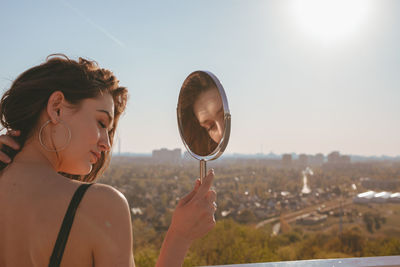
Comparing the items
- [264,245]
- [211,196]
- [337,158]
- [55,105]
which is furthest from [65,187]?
[337,158]

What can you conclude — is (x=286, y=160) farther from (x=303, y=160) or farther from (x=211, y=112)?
(x=211, y=112)

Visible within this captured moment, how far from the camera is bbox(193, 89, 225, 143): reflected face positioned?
2.62 feet

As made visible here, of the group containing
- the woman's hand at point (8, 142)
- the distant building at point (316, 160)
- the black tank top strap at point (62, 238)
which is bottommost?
the black tank top strap at point (62, 238)

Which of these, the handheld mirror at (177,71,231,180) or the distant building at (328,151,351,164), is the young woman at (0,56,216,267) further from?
the distant building at (328,151,351,164)

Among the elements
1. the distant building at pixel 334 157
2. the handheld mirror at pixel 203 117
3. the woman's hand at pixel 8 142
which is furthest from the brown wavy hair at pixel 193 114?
the distant building at pixel 334 157

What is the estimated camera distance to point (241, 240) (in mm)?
12234

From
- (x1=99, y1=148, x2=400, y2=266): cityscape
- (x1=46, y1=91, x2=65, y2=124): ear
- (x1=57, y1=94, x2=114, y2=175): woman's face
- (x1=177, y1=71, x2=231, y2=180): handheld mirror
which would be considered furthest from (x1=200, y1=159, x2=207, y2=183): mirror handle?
(x1=99, y1=148, x2=400, y2=266): cityscape

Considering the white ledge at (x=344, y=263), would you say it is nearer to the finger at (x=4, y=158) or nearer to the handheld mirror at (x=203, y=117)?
the handheld mirror at (x=203, y=117)

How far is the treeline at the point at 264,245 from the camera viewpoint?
1130 centimetres

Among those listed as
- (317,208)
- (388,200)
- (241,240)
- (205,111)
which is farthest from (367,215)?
(205,111)

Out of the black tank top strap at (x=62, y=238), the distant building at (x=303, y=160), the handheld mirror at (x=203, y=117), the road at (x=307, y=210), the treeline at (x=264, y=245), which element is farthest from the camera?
the distant building at (x=303, y=160)

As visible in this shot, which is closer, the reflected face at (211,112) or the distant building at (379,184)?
the reflected face at (211,112)

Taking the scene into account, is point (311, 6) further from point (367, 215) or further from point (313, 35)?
point (367, 215)

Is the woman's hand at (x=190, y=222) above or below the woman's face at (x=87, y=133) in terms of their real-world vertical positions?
below
